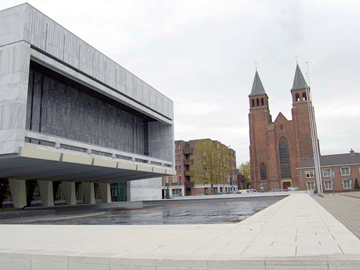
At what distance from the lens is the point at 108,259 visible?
521 centimetres

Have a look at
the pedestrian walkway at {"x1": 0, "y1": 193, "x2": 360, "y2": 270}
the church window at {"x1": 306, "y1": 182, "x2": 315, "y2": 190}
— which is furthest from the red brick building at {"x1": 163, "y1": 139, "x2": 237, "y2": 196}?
the pedestrian walkway at {"x1": 0, "y1": 193, "x2": 360, "y2": 270}

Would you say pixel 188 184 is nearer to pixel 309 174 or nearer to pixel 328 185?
pixel 309 174

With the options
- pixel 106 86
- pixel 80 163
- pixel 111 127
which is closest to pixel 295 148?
pixel 111 127

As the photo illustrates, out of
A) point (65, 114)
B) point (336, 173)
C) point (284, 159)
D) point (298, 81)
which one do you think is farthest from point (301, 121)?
point (65, 114)

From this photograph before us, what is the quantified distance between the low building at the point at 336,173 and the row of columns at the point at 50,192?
50.2 metres

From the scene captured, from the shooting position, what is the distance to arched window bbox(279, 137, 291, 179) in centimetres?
8538

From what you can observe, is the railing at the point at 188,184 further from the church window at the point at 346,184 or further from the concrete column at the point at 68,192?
the concrete column at the point at 68,192

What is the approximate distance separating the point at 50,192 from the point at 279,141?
69.6m

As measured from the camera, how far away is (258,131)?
294 feet

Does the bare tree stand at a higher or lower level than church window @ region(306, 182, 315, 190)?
higher

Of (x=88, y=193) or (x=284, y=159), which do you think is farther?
(x=284, y=159)

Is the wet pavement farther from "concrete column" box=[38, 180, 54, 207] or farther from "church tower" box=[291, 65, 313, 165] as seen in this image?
"church tower" box=[291, 65, 313, 165]

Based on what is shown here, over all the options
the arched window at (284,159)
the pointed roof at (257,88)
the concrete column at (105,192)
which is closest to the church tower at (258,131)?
the pointed roof at (257,88)

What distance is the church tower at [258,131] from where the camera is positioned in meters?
87.7
